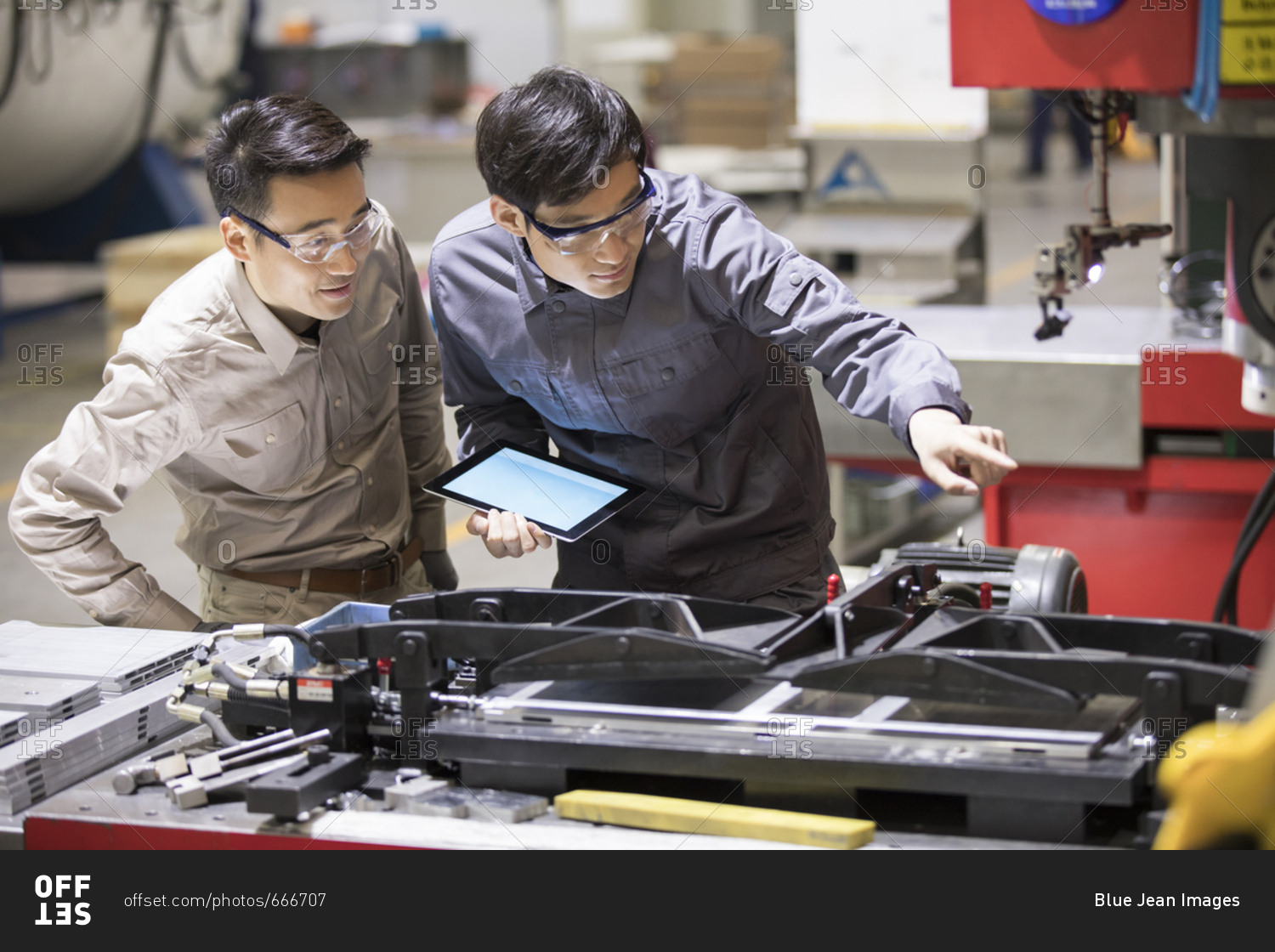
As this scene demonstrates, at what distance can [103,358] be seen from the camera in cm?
722

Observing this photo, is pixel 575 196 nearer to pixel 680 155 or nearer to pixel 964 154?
pixel 964 154

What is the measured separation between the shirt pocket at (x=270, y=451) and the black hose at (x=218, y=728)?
1.93 ft

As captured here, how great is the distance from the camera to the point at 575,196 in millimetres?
1816

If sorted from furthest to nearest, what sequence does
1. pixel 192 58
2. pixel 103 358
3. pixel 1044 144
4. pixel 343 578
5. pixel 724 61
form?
pixel 1044 144, pixel 724 61, pixel 192 58, pixel 103 358, pixel 343 578

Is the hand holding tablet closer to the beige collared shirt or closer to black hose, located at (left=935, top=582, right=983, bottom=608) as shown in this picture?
the beige collared shirt

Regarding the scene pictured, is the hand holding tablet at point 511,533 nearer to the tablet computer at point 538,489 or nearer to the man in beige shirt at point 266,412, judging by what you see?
the tablet computer at point 538,489

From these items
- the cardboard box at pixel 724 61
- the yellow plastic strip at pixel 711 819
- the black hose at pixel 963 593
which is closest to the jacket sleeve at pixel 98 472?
the yellow plastic strip at pixel 711 819

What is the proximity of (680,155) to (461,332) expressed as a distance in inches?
271

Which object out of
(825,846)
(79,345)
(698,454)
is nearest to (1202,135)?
(698,454)

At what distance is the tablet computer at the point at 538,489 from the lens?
194cm

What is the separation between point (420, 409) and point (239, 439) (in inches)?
15.5

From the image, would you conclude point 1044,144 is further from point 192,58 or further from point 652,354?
point 652,354

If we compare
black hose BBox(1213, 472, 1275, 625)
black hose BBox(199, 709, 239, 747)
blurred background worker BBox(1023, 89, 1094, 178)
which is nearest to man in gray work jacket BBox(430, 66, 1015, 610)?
black hose BBox(199, 709, 239, 747)

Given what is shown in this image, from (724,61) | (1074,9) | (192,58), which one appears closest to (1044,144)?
(724,61)
